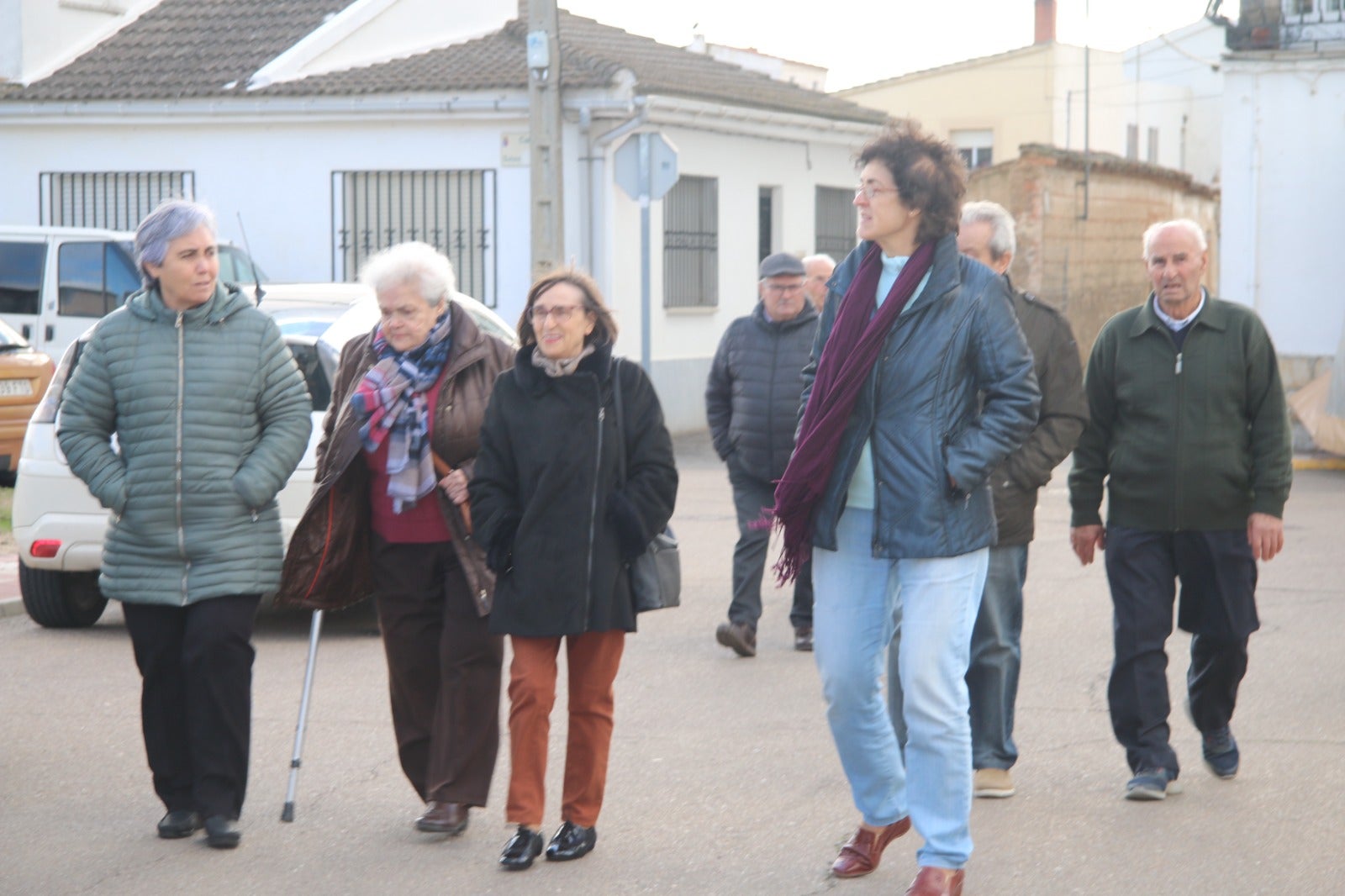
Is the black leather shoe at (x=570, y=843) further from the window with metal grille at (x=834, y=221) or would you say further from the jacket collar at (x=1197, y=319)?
the window with metal grille at (x=834, y=221)

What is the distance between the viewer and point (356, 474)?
550 cm

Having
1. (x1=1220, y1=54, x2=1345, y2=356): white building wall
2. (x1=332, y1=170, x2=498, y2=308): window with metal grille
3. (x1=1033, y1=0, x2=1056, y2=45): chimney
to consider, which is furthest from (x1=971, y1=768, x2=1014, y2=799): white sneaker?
(x1=1033, y1=0, x2=1056, y2=45): chimney

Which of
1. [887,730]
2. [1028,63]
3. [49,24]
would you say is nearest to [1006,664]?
[887,730]

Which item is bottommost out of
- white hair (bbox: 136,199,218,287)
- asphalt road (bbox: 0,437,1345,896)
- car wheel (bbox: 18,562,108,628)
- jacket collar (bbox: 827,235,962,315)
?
asphalt road (bbox: 0,437,1345,896)

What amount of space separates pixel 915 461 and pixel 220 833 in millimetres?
2399

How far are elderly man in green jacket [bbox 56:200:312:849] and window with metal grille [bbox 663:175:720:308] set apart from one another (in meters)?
15.7

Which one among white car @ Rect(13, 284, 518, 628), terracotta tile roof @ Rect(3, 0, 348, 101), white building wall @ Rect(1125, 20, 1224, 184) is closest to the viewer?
white car @ Rect(13, 284, 518, 628)

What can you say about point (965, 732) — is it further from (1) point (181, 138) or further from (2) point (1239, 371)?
(1) point (181, 138)

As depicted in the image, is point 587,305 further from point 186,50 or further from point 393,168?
point 186,50

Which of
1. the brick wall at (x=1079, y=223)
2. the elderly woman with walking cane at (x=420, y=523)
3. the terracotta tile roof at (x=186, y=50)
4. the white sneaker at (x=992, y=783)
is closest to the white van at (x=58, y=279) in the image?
the terracotta tile roof at (x=186, y=50)

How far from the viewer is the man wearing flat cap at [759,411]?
27.3 feet

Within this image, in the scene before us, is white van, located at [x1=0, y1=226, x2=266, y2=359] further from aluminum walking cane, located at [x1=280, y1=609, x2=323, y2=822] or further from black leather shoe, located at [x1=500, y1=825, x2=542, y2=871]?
black leather shoe, located at [x1=500, y1=825, x2=542, y2=871]

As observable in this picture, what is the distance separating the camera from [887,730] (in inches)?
193

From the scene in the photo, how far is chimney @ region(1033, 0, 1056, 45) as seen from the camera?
52812mm
